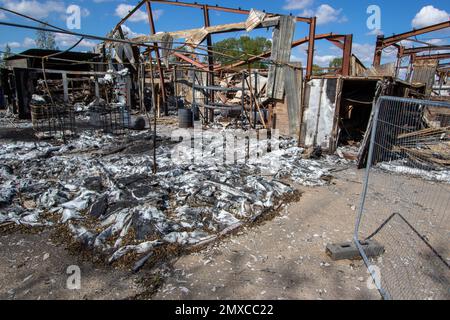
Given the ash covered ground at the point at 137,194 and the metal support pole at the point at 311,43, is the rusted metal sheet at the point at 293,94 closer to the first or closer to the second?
the metal support pole at the point at 311,43

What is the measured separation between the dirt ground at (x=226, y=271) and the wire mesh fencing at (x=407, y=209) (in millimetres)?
370

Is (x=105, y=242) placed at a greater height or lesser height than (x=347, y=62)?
lesser

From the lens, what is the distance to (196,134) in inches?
425

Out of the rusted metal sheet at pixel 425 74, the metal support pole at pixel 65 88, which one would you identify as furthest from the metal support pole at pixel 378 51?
the metal support pole at pixel 65 88

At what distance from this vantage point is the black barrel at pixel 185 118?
11.9 metres

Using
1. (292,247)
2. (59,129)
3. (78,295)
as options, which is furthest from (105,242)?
(59,129)

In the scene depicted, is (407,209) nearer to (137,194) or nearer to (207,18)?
(137,194)

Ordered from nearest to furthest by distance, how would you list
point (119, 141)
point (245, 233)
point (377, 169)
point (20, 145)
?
1. point (245, 233)
2. point (377, 169)
3. point (20, 145)
4. point (119, 141)

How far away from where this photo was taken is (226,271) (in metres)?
3.28

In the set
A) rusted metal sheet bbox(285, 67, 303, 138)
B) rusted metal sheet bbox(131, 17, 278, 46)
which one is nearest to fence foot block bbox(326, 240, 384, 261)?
rusted metal sheet bbox(285, 67, 303, 138)

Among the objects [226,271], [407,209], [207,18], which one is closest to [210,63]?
[207,18]

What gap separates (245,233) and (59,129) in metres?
9.47

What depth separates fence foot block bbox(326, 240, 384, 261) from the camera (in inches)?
139
